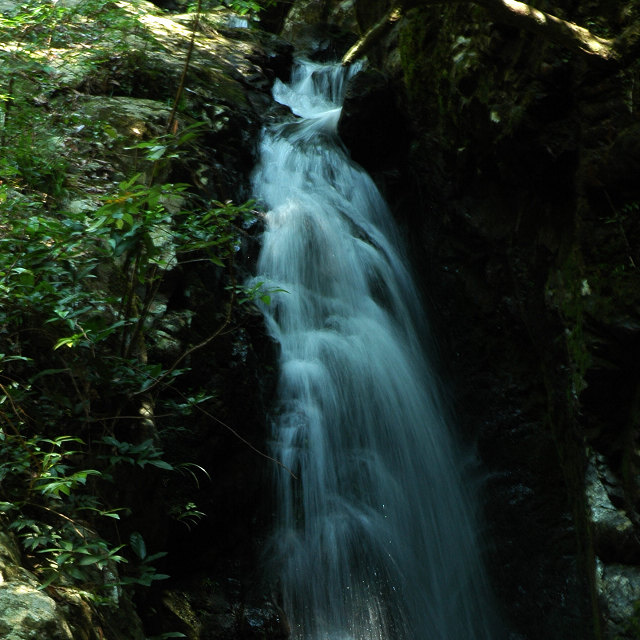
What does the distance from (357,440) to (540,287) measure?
221cm

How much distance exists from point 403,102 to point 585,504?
5.40 m

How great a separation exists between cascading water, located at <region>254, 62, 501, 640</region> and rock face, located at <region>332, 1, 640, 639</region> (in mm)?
457

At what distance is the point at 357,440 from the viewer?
552 cm

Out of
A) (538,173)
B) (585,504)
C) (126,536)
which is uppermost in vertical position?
(538,173)

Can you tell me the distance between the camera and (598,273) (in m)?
4.75

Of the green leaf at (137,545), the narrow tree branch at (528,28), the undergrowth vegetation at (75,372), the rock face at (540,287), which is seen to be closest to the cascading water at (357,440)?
the rock face at (540,287)

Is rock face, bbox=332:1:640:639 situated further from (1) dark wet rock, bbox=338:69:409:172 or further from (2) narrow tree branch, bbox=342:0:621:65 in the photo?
(1) dark wet rock, bbox=338:69:409:172

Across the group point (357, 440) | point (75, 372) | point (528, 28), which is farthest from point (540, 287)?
point (75, 372)

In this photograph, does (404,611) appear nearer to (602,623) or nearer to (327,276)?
(602,623)

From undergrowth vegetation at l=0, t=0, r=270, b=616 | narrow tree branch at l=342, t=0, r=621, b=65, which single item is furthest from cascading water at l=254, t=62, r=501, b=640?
narrow tree branch at l=342, t=0, r=621, b=65

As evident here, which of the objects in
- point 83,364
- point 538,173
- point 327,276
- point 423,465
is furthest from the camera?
point 327,276

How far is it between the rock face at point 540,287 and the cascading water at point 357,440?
457 millimetres

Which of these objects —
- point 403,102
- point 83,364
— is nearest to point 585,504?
point 83,364

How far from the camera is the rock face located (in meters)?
4.55
